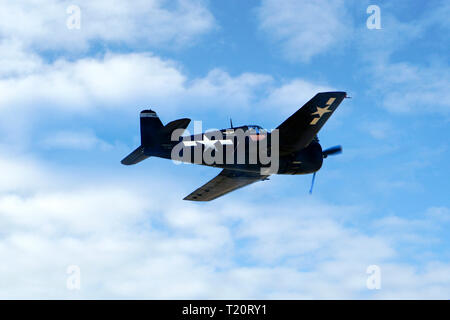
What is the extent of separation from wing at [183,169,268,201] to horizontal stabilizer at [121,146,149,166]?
609 cm

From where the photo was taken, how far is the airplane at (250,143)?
23.7 metres

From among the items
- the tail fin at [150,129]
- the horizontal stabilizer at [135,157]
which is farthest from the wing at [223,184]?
the tail fin at [150,129]

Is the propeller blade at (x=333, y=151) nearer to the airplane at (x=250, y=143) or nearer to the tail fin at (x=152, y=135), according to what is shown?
the airplane at (x=250, y=143)

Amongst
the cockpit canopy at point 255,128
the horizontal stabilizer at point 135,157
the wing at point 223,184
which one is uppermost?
the cockpit canopy at point 255,128

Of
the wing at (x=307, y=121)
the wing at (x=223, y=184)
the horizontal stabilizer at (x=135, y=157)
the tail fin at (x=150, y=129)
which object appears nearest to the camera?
the wing at (x=307, y=121)

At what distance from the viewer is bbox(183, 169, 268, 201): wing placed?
1132 inches

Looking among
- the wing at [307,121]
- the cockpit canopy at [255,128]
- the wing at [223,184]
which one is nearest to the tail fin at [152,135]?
the cockpit canopy at [255,128]

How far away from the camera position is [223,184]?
98.8 ft

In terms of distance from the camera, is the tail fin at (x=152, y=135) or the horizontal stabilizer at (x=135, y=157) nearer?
the tail fin at (x=152, y=135)

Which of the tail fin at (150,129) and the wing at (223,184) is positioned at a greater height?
the tail fin at (150,129)

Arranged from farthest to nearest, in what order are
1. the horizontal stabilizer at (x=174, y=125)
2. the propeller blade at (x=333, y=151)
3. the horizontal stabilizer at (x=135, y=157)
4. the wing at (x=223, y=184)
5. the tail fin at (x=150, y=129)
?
the wing at (x=223, y=184), the propeller blade at (x=333, y=151), the horizontal stabilizer at (x=135, y=157), the tail fin at (x=150, y=129), the horizontal stabilizer at (x=174, y=125)
